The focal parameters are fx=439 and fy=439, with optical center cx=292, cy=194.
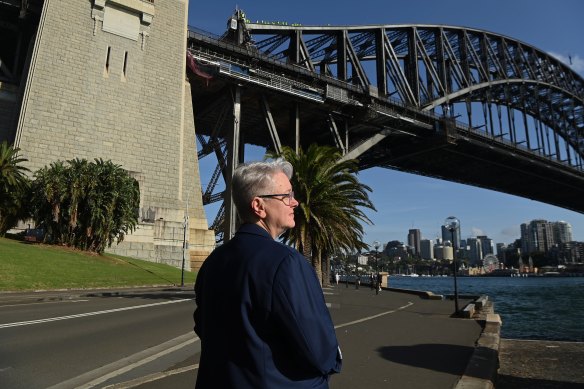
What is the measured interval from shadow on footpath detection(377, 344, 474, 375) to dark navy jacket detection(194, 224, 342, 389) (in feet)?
18.2

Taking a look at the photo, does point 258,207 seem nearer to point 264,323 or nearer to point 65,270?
point 264,323

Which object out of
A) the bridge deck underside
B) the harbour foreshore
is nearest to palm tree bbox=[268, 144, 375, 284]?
the harbour foreshore

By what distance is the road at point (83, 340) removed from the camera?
6.42 metres

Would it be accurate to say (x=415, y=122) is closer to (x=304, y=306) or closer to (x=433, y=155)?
(x=433, y=155)

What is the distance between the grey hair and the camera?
8.16ft

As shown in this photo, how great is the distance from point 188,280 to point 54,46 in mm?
21488

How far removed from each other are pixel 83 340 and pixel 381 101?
164 ft

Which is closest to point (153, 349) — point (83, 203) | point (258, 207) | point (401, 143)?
point (258, 207)

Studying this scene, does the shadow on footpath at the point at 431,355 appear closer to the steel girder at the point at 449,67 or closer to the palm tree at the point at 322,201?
the palm tree at the point at 322,201

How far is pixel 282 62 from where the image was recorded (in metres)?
46.6

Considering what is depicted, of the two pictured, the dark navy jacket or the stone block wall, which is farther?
the stone block wall

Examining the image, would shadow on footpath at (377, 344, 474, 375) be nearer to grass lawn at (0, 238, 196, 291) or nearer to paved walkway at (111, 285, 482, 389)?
paved walkway at (111, 285, 482, 389)

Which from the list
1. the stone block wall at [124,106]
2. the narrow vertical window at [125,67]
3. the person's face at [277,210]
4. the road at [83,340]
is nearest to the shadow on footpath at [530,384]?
the road at [83,340]

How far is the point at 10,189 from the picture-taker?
29.3 metres
